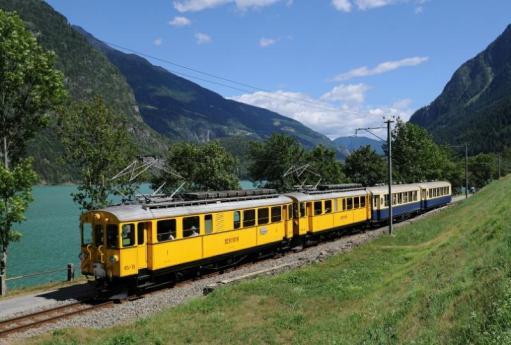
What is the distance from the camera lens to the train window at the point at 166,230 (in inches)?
790

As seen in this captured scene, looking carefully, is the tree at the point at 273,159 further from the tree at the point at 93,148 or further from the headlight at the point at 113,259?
the headlight at the point at 113,259

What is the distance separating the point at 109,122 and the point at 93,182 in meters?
3.95

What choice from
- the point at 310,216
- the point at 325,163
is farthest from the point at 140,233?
the point at 325,163

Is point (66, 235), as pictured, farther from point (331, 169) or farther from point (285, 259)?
point (285, 259)

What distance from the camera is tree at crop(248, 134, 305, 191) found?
203 ft

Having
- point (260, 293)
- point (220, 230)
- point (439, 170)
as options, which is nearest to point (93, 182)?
point (220, 230)

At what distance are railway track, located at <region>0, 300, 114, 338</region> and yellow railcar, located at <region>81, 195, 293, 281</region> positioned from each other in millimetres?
1163

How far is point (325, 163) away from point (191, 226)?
163 ft

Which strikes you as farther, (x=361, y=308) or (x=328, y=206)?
(x=328, y=206)

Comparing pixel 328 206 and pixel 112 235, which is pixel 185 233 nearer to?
pixel 112 235

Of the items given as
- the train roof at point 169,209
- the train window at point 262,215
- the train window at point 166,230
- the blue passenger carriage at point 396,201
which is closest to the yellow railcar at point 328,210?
the blue passenger carriage at point 396,201

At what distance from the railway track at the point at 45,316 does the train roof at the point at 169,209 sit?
3.37 m

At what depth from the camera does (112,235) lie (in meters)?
19.2

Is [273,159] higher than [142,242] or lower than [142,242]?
higher
